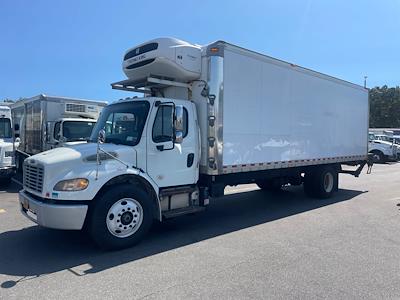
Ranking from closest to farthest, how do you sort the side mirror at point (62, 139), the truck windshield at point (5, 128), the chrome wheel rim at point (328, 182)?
the chrome wheel rim at point (328, 182), the side mirror at point (62, 139), the truck windshield at point (5, 128)

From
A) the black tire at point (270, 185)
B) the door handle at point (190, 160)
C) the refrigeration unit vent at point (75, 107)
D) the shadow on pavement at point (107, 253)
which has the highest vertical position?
the refrigeration unit vent at point (75, 107)

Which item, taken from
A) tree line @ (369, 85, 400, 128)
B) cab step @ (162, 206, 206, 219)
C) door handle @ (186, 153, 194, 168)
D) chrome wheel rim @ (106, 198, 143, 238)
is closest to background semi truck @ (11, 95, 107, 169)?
door handle @ (186, 153, 194, 168)

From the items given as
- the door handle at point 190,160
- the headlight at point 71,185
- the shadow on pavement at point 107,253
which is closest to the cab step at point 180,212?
the shadow on pavement at point 107,253

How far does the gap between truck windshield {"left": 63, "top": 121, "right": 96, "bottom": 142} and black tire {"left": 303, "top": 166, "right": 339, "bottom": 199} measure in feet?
23.8

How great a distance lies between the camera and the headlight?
18.2 ft

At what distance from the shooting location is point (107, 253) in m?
5.78

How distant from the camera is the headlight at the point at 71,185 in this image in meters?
5.55

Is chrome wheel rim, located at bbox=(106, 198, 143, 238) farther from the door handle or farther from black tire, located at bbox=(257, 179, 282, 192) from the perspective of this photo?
black tire, located at bbox=(257, 179, 282, 192)

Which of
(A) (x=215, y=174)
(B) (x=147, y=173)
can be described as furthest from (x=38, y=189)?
(A) (x=215, y=174)

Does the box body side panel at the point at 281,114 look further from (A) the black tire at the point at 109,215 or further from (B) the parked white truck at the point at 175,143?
(A) the black tire at the point at 109,215

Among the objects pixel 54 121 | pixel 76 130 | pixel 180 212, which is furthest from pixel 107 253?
pixel 54 121

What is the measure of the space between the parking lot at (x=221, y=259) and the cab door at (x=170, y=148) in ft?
3.54

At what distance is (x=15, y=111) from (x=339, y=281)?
17246 millimetres

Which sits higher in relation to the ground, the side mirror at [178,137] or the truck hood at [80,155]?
the side mirror at [178,137]
